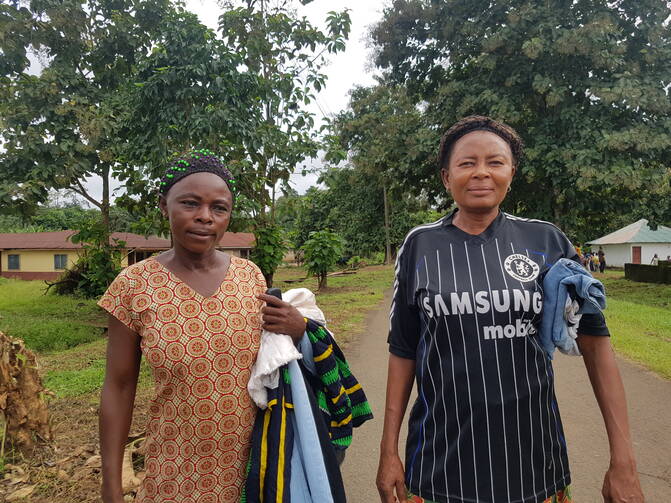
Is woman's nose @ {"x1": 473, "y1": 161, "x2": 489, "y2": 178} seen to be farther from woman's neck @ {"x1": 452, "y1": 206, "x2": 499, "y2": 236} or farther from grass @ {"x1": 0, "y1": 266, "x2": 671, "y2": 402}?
grass @ {"x1": 0, "y1": 266, "x2": 671, "y2": 402}

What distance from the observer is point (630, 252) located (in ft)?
104

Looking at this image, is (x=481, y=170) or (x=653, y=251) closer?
(x=481, y=170)

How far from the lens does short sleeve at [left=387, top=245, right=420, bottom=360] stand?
1624 mm

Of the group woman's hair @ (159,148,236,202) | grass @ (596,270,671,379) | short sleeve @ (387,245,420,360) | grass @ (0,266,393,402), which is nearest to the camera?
woman's hair @ (159,148,236,202)

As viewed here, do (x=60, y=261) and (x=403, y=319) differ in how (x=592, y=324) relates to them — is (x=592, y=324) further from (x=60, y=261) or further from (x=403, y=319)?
(x=60, y=261)

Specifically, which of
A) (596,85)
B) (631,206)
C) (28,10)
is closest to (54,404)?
(28,10)

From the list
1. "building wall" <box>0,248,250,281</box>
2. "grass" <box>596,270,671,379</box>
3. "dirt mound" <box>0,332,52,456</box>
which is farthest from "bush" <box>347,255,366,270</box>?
"dirt mound" <box>0,332,52,456</box>

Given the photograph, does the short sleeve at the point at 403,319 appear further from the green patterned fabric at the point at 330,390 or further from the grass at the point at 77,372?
the grass at the point at 77,372

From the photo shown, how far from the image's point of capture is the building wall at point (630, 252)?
102 ft

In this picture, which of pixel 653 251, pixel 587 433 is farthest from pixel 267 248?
pixel 653 251

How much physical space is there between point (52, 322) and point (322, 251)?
7.96 metres

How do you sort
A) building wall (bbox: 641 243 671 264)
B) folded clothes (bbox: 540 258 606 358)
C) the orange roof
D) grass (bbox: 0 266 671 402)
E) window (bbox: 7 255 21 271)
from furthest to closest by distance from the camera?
building wall (bbox: 641 243 671 264) < window (bbox: 7 255 21 271) < the orange roof < grass (bbox: 0 266 671 402) < folded clothes (bbox: 540 258 606 358)

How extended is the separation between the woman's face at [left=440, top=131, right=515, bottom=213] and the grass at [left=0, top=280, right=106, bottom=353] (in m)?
8.04

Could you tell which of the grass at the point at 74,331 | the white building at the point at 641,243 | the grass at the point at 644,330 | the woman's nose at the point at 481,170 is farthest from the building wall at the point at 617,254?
the woman's nose at the point at 481,170
